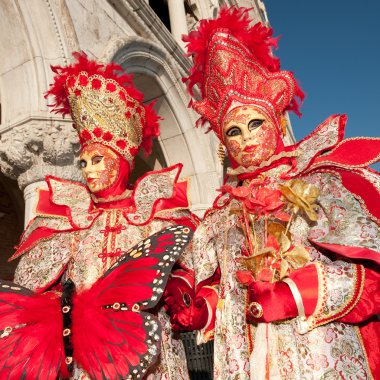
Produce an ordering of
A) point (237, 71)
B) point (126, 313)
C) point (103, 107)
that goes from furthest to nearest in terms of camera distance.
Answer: point (103, 107) → point (237, 71) → point (126, 313)

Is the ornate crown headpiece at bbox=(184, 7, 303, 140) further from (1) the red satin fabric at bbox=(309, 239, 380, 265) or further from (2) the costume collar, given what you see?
(1) the red satin fabric at bbox=(309, 239, 380, 265)

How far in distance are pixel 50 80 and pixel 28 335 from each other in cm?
271

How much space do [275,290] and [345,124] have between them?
0.82 m

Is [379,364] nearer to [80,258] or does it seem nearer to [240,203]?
[240,203]

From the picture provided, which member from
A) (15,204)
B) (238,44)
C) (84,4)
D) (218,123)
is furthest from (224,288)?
(15,204)

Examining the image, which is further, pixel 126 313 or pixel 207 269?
pixel 207 269

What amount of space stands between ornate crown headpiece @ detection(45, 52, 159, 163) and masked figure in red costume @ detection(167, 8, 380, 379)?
0.63m

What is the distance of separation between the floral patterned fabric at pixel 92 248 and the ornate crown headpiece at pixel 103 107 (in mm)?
333

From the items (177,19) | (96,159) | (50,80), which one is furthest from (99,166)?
(177,19)

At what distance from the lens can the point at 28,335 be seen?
6.54 ft

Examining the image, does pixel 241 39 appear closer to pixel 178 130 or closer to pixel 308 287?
pixel 308 287

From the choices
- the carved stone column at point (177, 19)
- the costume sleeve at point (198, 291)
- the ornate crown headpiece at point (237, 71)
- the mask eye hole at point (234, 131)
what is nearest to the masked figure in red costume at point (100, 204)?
the costume sleeve at point (198, 291)

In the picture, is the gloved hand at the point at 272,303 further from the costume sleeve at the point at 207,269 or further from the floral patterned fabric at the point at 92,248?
the floral patterned fabric at the point at 92,248

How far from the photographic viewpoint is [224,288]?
197 centimetres
